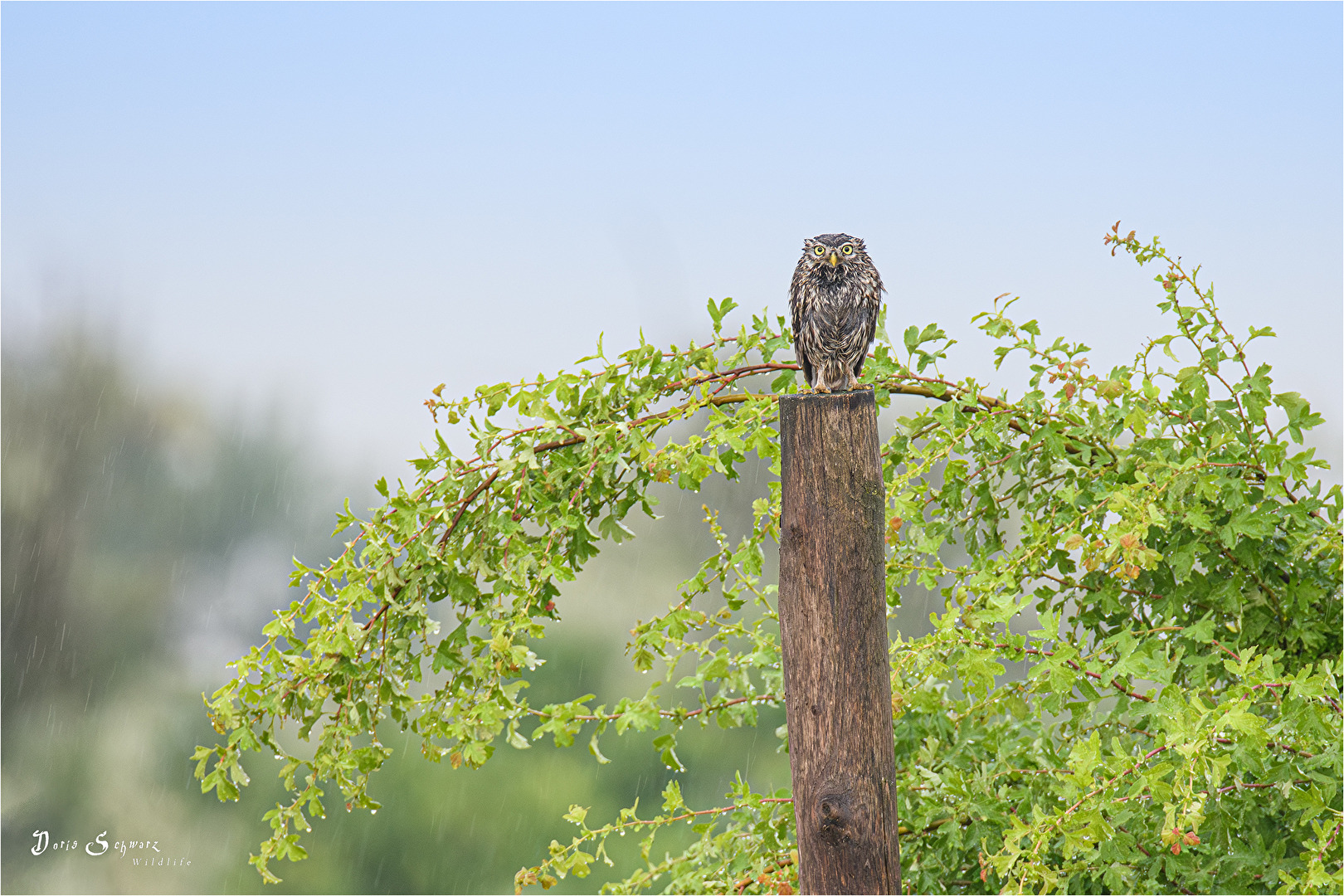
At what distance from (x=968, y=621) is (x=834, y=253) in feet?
2.15

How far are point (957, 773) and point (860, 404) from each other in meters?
0.83

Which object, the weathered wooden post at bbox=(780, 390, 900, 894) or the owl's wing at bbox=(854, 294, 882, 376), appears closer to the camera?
the weathered wooden post at bbox=(780, 390, 900, 894)

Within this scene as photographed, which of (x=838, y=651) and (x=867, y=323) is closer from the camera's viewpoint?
(x=838, y=651)

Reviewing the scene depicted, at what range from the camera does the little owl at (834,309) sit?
1740 mm

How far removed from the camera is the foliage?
1.64 m

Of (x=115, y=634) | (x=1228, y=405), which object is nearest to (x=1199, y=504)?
(x=1228, y=405)

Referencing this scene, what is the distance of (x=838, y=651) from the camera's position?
61.6 inches

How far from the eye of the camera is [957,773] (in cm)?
200

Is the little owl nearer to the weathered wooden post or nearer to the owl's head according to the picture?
the owl's head

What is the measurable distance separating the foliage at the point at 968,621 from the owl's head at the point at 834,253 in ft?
0.68

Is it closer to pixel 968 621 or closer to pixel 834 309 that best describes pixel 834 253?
pixel 834 309

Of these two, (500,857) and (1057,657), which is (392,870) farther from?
(1057,657)

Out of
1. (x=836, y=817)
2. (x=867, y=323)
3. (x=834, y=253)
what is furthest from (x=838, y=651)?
(x=834, y=253)

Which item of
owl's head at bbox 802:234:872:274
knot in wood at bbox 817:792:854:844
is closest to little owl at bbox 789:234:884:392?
owl's head at bbox 802:234:872:274
